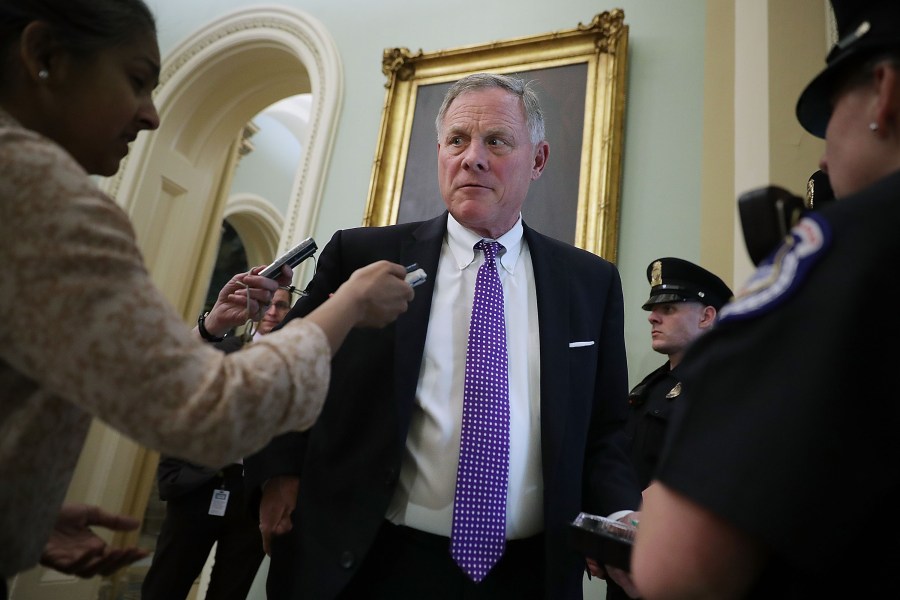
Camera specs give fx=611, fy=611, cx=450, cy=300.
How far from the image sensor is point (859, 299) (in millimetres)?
560

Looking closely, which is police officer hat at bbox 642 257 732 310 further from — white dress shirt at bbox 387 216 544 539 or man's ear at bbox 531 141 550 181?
white dress shirt at bbox 387 216 544 539

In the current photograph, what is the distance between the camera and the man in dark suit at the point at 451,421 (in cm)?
126

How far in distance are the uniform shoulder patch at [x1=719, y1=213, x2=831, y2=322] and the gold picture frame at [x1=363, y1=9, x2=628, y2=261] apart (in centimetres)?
217

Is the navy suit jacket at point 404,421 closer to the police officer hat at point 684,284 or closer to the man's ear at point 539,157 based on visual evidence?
the man's ear at point 539,157

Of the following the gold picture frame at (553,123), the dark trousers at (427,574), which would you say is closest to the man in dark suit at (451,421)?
the dark trousers at (427,574)

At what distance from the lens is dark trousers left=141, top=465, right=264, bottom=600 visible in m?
2.52

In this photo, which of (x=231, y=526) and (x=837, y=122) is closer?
(x=837, y=122)

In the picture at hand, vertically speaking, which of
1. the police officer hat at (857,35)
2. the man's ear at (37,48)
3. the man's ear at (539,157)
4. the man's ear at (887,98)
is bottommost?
the man's ear at (887,98)

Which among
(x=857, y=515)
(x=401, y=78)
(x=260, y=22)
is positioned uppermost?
(x=260, y=22)

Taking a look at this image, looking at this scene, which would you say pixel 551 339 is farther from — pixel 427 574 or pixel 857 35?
pixel 857 35

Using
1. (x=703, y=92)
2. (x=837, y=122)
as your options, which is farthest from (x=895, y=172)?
(x=703, y=92)

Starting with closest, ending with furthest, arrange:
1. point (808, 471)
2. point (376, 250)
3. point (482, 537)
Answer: point (808, 471), point (482, 537), point (376, 250)

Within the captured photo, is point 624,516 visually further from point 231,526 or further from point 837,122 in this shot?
point 231,526

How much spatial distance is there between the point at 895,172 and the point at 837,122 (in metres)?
Result: 0.14
